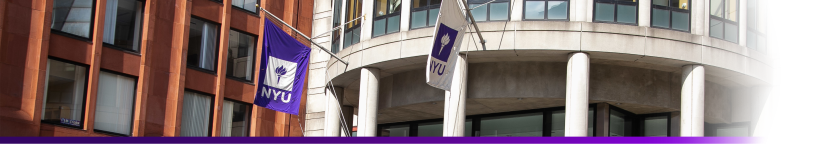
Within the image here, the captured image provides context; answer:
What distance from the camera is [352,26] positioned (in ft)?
111

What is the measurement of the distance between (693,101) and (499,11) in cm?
654

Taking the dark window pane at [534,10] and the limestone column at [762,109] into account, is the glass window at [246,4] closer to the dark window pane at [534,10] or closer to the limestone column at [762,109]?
the dark window pane at [534,10]

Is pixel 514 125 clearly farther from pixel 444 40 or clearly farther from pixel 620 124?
pixel 444 40

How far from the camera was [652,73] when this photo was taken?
31516 millimetres

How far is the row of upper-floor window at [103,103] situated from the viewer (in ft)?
101

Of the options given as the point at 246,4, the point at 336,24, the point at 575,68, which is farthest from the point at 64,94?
the point at 575,68

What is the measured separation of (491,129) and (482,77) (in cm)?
365

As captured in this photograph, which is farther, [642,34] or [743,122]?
[743,122]

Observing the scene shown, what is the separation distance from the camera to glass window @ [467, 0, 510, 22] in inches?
1180

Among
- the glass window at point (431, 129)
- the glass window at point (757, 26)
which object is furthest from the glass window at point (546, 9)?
the glass window at point (431, 129)

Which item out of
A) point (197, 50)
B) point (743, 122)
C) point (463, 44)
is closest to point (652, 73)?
point (743, 122)
